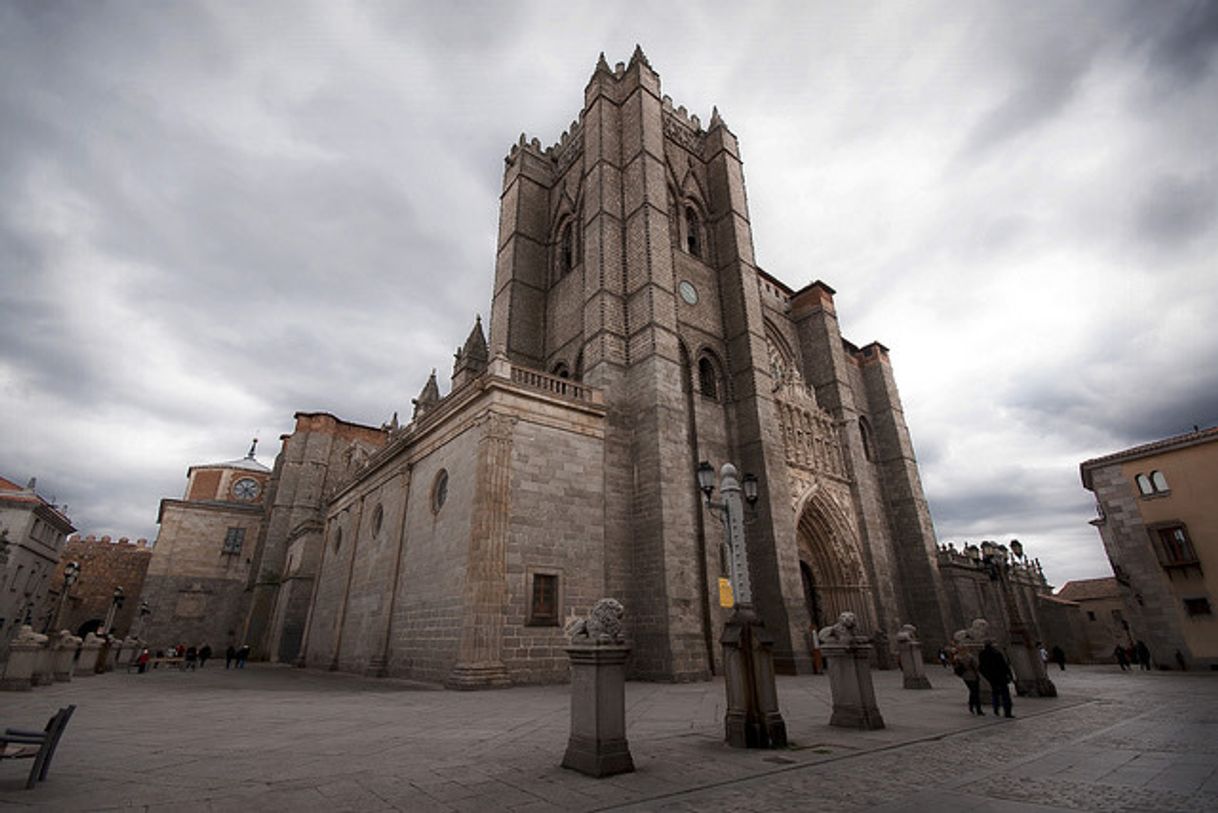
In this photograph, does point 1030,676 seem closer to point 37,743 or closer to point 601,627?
point 601,627

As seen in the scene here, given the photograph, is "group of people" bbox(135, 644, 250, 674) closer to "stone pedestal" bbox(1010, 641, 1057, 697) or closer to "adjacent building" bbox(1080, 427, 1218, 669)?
"stone pedestal" bbox(1010, 641, 1057, 697)

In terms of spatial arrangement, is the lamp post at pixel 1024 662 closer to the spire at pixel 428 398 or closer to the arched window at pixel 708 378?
the arched window at pixel 708 378

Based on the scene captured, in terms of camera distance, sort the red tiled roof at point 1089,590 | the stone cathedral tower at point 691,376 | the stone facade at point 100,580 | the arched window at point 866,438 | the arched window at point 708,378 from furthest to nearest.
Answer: the red tiled roof at point 1089,590, the stone facade at point 100,580, the arched window at point 866,438, the arched window at point 708,378, the stone cathedral tower at point 691,376

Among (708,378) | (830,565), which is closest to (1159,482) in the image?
(830,565)

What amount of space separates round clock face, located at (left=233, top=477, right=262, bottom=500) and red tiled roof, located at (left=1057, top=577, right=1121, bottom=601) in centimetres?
5886

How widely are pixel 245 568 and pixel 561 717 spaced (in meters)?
34.1

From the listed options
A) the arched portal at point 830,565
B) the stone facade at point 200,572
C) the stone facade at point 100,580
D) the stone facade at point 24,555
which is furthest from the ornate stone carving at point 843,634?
the stone facade at point 100,580

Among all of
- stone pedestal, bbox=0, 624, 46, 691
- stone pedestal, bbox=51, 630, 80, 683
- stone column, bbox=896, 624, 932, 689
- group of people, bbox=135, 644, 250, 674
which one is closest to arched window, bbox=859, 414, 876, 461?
stone column, bbox=896, 624, 932, 689

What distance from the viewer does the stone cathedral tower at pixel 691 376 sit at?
14.9m

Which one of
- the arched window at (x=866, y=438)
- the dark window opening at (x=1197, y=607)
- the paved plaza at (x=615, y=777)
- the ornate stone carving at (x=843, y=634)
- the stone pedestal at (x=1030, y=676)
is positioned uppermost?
the arched window at (x=866, y=438)

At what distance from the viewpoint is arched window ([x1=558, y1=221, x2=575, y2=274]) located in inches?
877

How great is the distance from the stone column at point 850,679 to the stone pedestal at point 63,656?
55.0ft

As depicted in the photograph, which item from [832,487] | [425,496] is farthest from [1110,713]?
[425,496]

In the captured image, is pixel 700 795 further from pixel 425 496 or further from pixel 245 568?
pixel 245 568
